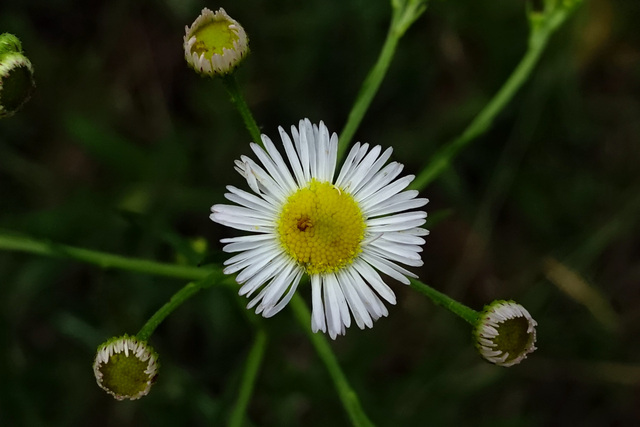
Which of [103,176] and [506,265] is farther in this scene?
[506,265]

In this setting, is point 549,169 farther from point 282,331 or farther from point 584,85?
point 282,331

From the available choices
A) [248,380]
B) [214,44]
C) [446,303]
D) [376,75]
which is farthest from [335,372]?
[214,44]

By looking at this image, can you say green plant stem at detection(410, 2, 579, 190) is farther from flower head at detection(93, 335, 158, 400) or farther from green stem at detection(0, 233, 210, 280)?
flower head at detection(93, 335, 158, 400)

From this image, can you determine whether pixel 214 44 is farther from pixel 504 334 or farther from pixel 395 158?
pixel 395 158

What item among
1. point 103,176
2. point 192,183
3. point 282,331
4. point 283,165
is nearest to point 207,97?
point 192,183

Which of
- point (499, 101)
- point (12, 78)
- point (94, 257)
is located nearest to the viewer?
point (12, 78)

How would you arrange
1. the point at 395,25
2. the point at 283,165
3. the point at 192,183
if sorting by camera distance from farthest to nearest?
the point at 192,183, the point at 395,25, the point at 283,165
